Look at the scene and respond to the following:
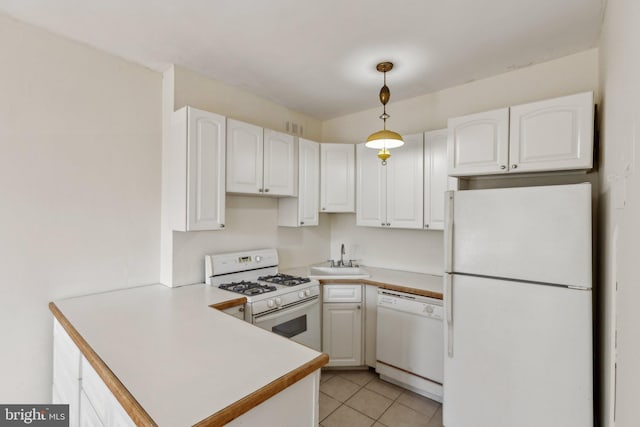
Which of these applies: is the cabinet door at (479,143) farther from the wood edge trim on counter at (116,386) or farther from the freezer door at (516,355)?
the wood edge trim on counter at (116,386)

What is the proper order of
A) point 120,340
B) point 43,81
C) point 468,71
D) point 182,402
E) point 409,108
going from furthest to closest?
point 409,108 < point 468,71 < point 43,81 < point 120,340 < point 182,402

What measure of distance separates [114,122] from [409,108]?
2.62 meters

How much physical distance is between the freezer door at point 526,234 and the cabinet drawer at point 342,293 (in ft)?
3.48

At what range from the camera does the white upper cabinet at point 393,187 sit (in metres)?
2.75

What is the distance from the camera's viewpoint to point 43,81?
6.00ft

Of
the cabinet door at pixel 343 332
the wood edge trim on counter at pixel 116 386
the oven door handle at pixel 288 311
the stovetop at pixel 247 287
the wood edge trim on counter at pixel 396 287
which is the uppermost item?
the wood edge trim on counter at pixel 116 386

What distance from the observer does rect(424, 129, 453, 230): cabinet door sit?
101 inches

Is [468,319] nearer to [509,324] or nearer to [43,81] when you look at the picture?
[509,324]

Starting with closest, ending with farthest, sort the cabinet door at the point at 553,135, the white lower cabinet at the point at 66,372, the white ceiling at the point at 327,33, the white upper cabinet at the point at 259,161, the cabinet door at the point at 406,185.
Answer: the white lower cabinet at the point at 66,372, the white ceiling at the point at 327,33, the cabinet door at the point at 553,135, the white upper cabinet at the point at 259,161, the cabinet door at the point at 406,185

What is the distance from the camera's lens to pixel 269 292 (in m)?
2.23

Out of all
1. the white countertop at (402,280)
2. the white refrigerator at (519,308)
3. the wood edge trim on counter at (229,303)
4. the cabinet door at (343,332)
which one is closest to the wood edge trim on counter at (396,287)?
the white countertop at (402,280)

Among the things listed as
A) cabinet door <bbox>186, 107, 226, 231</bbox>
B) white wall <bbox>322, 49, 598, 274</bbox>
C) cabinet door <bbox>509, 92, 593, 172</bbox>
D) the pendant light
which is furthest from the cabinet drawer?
cabinet door <bbox>509, 92, 593, 172</bbox>

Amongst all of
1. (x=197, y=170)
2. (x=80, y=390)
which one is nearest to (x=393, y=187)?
(x=197, y=170)

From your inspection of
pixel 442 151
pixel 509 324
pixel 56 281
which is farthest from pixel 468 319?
pixel 56 281
